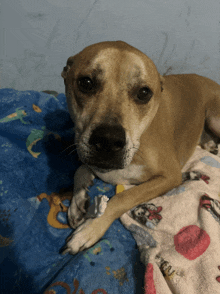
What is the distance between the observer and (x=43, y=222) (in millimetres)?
1622

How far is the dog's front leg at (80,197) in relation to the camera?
162cm

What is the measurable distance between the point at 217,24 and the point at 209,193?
252cm

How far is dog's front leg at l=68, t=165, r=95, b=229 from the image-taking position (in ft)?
5.33

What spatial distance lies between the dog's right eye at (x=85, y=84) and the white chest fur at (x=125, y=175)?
2.38 ft

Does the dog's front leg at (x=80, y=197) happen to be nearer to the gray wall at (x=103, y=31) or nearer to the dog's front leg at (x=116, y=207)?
the dog's front leg at (x=116, y=207)

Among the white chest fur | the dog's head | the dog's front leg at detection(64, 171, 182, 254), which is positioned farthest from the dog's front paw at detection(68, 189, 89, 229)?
the dog's head

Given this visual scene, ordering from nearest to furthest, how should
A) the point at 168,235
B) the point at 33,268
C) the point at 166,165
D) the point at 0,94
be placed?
1. the point at 33,268
2. the point at 168,235
3. the point at 166,165
4. the point at 0,94

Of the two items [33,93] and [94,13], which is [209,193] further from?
[94,13]

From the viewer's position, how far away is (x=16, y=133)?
80.4 inches

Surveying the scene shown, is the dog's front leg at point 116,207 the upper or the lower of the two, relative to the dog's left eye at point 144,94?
lower

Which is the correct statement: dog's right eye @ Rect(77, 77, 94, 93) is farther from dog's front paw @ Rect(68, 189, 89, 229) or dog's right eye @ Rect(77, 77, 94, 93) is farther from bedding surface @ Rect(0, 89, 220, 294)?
dog's front paw @ Rect(68, 189, 89, 229)

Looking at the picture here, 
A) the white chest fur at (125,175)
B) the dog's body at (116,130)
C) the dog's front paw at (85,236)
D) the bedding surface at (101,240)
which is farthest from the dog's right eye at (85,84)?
the dog's front paw at (85,236)

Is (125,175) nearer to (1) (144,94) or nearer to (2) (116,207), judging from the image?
(2) (116,207)

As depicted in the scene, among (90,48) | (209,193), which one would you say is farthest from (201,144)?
(90,48)
